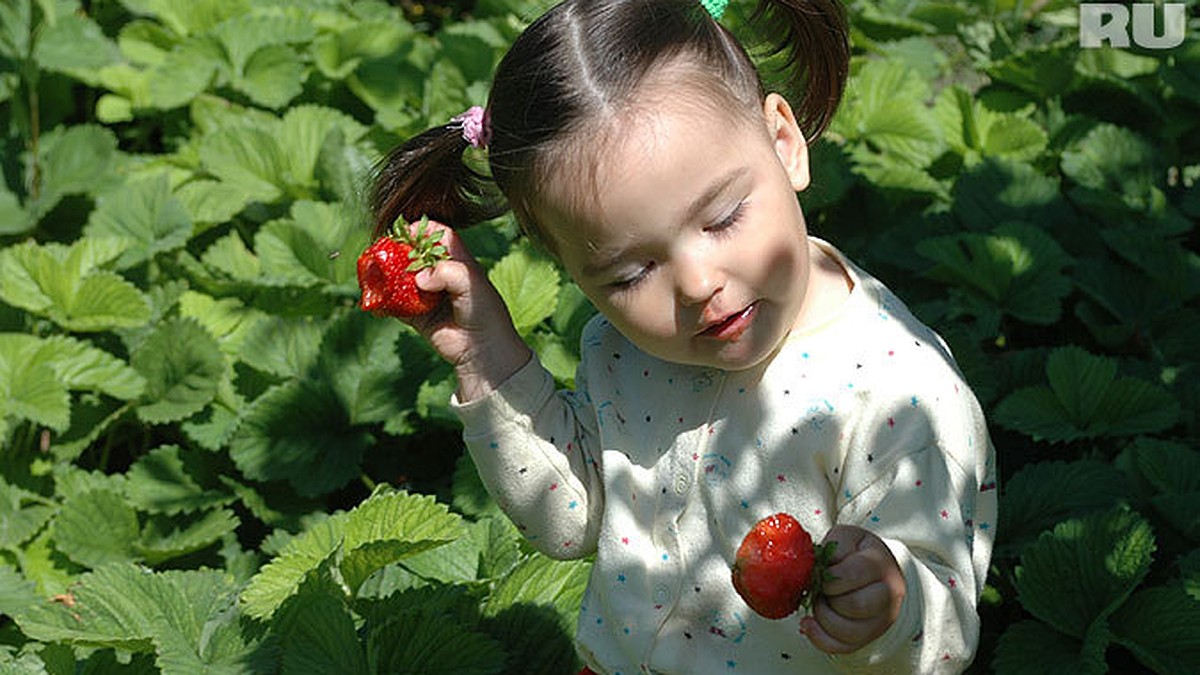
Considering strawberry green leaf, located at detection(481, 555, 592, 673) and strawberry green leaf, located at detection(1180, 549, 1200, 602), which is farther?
strawberry green leaf, located at detection(481, 555, 592, 673)

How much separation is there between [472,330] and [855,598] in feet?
1.88

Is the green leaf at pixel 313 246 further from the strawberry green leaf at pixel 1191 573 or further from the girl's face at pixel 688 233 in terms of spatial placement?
the strawberry green leaf at pixel 1191 573

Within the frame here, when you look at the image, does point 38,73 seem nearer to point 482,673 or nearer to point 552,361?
point 552,361

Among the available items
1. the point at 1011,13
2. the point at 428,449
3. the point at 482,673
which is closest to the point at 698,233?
the point at 482,673

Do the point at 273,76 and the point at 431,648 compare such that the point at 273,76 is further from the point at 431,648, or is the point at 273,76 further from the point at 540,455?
the point at 540,455

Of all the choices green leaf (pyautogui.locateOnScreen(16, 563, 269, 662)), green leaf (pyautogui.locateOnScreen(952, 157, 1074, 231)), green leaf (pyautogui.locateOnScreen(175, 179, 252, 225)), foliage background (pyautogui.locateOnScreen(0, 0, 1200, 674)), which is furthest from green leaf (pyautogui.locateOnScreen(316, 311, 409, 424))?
green leaf (pyautogui.locateOnScreen(952, 157, 1074, 231))

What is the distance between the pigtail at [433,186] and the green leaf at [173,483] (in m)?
0.97

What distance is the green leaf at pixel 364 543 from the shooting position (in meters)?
2.07

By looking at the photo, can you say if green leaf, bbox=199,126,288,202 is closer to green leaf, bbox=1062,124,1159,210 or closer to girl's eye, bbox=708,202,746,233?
green leaf, bbox=1062,124,1159,210

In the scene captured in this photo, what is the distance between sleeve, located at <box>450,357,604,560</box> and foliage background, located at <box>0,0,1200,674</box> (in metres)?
0.25

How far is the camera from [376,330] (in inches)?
110

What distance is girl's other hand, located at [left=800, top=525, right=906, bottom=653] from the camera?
1.45 meters

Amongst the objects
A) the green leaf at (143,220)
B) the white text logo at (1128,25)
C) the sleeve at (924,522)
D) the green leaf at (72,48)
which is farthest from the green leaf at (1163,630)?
the green leaf at (72,48)

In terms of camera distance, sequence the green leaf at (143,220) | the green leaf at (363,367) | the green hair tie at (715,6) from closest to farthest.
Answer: the green hair tie at (715,6) < the green leaf at (363,367) < the green leaf at (143,220)
